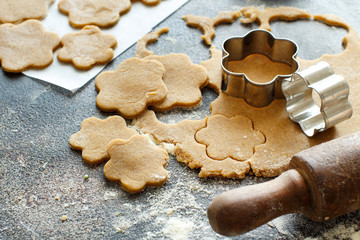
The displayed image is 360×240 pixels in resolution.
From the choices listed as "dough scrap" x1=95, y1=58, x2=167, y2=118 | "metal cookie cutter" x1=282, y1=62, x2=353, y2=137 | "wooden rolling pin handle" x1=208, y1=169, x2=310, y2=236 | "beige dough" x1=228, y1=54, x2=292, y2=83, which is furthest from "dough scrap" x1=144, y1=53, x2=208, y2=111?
"wooden rolling pin handle" x1=208, y1=169, x2=310, y2=236

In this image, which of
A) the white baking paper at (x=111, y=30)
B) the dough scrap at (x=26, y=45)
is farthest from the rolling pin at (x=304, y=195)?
the dough scrap at (x=26, y=45)

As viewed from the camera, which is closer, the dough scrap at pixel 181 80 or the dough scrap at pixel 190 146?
the dough scrap at pixel 190 146

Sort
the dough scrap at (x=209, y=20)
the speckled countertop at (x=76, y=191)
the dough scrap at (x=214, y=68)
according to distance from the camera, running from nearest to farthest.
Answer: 1. the speckled countertop at (x=76, y=191)
2. the dough scrap at (x=214, y=68)
3. the dough scrap at (x=209, y=20)

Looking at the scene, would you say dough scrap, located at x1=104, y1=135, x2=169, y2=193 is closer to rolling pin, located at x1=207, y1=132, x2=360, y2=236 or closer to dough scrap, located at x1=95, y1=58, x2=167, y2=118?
dough scrap, located at x1=95, y1=58, x2=167, y2=118

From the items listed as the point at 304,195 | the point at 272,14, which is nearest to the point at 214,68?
the point at 272,14

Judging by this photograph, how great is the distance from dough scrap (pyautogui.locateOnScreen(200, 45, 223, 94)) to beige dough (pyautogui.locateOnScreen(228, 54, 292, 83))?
0.05 meters

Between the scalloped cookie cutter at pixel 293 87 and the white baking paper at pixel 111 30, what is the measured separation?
0.41 meters

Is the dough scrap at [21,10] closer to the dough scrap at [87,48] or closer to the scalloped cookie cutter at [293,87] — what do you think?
the dough scrap at [87,48]

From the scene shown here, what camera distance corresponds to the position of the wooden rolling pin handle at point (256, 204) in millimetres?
969

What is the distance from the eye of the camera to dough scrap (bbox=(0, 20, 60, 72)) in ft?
5.24

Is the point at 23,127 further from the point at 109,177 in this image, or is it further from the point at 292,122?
the point at 292,122

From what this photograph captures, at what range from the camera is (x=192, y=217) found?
1.16 m

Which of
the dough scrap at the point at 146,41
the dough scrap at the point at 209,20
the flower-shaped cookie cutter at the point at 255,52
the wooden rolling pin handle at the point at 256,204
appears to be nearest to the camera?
the wooden rolling pin handle at the point at 256,204

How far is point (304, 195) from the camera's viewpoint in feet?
3.39
